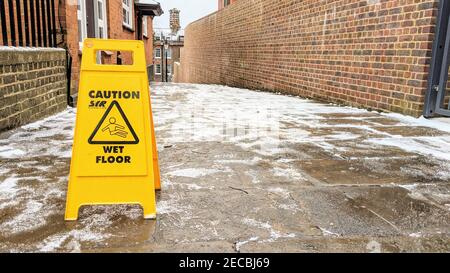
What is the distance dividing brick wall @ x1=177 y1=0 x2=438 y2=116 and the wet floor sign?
15.5ft

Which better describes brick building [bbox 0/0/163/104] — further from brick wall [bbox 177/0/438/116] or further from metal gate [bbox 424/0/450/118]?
metal gate [bbox 424/0/450/118]

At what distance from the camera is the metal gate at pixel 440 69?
5.25 metres

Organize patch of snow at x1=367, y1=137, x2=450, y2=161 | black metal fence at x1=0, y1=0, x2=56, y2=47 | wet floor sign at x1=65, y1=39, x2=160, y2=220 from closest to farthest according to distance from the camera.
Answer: wet floor sign at x1=65, y1=39, x2=160, y2=220
patch of snow at x1=367, y1=137, x2=450, y2=161
black metal fence at x1=0, y1=0, x2=56, y2=47

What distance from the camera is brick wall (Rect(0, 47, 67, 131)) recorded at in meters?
4.34

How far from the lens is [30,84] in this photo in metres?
5.02

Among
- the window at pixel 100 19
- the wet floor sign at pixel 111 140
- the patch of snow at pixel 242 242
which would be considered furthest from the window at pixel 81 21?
the patch of snow at pixel 242 242

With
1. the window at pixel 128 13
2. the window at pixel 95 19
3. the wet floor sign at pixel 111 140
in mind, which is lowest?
the wet floor sign at pixel 111 140

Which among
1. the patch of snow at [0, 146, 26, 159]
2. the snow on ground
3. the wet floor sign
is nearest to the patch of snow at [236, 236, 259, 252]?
the wet floor sign

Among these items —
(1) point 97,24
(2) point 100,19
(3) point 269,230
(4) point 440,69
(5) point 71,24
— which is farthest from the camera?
(2) point 100,19

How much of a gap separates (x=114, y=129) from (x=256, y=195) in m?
1.04

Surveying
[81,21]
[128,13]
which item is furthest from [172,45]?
[81,21]

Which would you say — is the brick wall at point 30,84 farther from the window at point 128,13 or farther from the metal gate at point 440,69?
the window at point 128,13

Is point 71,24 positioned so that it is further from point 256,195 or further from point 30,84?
point 256,195

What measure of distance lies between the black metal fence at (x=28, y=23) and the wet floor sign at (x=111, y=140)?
296 centimetres
